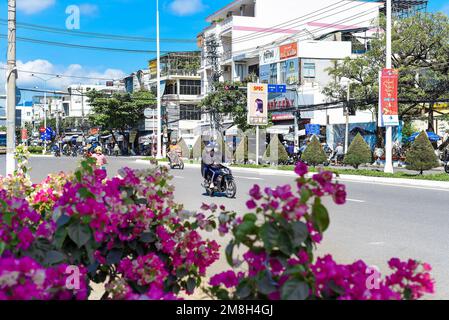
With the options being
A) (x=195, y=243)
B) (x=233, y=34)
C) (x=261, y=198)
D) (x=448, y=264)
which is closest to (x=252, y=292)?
(x=261, y=198)

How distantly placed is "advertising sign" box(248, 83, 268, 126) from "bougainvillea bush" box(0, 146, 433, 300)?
2578 centimetres

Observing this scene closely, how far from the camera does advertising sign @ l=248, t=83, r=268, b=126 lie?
96.4 feet

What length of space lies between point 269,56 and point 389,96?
25584 millimetres

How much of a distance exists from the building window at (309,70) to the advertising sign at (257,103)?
44.3 ft

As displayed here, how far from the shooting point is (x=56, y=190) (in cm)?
597

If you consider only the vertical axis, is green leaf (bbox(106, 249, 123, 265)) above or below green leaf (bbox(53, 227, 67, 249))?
below

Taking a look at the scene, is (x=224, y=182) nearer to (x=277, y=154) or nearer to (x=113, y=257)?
(x=113, y=257)

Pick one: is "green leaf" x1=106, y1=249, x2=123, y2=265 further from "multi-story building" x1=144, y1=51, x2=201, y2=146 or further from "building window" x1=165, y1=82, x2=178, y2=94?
"building window" x1=165, y1=82, x2=178, y2=94

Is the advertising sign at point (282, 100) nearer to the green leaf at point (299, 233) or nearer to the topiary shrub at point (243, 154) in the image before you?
the topiary shrub at point (243, 154)

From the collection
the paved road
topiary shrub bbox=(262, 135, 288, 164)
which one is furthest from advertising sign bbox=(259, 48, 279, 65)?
the paved road

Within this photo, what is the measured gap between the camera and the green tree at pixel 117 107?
193 ft

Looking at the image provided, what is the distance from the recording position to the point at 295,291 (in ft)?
7.18

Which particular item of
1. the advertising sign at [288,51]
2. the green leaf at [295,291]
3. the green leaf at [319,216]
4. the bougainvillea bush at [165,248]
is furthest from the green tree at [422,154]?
the advertising sign at [288,51]

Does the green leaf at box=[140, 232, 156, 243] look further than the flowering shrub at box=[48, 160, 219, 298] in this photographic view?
Yes
